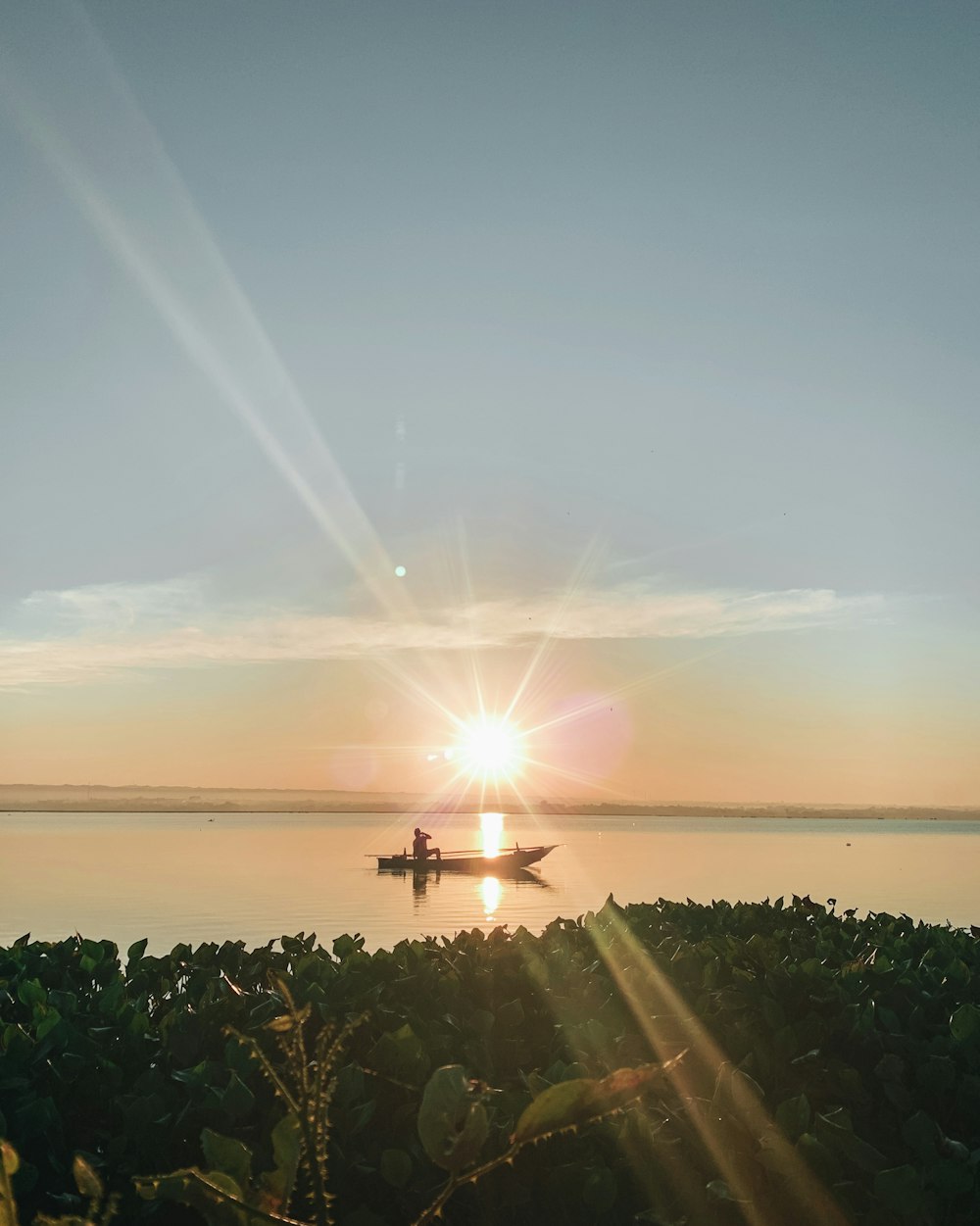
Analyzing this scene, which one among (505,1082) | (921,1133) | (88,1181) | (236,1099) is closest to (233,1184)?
(88,1181)

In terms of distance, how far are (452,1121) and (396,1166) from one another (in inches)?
122

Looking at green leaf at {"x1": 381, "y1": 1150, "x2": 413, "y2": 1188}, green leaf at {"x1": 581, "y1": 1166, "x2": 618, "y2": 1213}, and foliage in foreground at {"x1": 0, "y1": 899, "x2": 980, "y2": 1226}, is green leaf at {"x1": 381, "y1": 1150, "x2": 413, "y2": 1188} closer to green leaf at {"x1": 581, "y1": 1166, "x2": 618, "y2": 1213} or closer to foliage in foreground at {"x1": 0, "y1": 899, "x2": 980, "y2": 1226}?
foliage in foreground at {"x1": 0, "y1": 899, "x2": 980, "y2": 1226}

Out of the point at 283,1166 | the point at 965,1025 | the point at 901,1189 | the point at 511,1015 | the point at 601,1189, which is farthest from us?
the point at 511,1015

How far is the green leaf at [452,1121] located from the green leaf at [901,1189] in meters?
2.97

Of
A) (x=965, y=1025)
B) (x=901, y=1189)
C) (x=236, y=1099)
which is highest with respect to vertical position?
(x=965, y=1025)

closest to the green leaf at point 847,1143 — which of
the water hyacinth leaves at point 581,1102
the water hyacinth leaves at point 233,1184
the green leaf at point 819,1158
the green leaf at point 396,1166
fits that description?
the green leaf at point 819,1158

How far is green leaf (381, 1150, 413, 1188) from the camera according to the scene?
4.31m

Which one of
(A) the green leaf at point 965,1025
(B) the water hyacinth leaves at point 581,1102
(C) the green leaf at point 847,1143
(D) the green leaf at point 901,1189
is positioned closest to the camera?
(B) the water hyacinth leaves at point 581,1102

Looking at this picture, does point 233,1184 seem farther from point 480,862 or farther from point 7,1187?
point 480,862

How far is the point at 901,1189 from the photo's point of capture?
3908 mm

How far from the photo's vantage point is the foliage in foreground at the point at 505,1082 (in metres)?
3.95

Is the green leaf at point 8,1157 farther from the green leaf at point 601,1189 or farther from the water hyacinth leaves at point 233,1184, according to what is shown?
the green leaf at point 601,1189

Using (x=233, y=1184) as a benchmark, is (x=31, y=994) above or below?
above

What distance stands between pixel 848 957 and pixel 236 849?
127m
